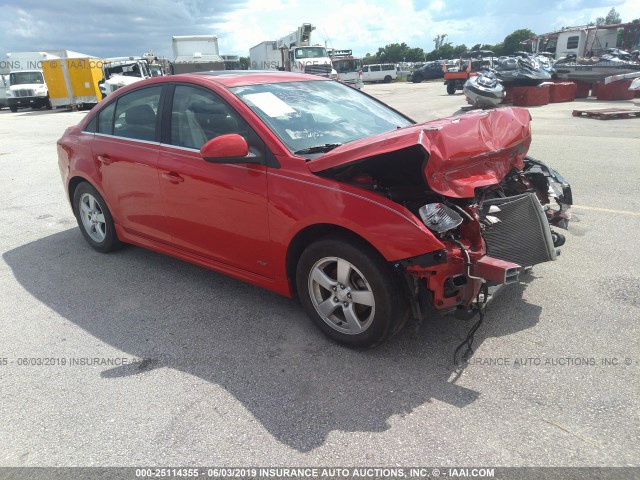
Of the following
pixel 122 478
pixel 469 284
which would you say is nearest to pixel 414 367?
pixel 469 284

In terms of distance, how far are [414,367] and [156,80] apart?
318 centimetres

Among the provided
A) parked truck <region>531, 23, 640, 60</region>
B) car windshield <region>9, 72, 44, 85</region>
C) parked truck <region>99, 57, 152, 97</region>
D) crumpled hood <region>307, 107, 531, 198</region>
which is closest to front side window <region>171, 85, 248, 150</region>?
crumpled hood <region>307, 107, 531, 198</region>

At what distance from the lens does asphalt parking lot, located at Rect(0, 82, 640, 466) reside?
8.00 feet

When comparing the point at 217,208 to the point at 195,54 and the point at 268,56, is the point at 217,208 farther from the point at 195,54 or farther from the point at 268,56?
the point at 268,56

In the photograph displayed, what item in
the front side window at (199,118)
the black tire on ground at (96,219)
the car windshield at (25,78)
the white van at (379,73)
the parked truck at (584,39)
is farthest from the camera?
the white van at (379,73)

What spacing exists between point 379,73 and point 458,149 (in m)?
49.1

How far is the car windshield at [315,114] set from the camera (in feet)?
11.4

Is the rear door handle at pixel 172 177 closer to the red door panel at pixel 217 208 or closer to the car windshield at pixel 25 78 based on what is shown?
the red door panel at pixel 217 208

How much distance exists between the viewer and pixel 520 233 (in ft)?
10.0

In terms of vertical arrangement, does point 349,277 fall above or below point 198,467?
above

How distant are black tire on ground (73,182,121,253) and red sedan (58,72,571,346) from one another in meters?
0.51

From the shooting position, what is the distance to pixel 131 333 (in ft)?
11.7

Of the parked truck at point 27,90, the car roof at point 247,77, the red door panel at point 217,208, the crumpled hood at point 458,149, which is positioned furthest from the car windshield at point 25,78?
the crumpled hood at point 458,149

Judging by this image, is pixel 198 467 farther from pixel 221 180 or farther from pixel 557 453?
pixel 221 180
